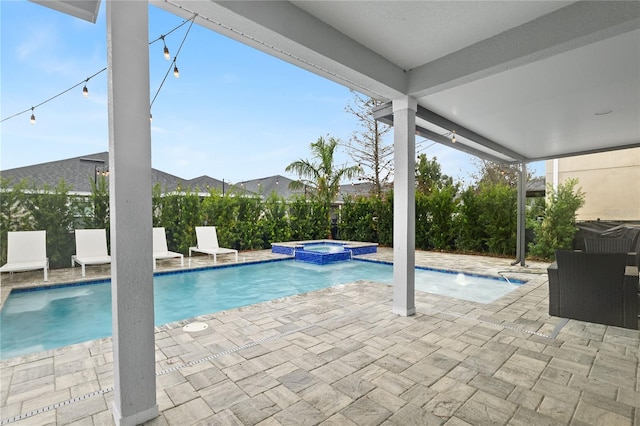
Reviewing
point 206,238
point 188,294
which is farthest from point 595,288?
point 206,238

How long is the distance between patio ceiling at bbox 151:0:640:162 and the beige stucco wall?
788cm

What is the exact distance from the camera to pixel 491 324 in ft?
12.8

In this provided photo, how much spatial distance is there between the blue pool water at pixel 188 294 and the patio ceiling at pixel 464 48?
353cm

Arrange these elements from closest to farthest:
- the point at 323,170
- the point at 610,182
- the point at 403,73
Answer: the point at 403,73 < the point at 610,182 < the point at 323,170

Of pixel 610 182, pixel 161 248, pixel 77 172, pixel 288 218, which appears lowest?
pixel 161 248

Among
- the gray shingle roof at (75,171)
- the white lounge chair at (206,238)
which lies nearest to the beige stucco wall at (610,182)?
the white lounge chair at (206,238)

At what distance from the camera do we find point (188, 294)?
6273mm

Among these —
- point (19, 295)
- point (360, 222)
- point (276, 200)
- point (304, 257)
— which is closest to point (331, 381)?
point (19, 295)

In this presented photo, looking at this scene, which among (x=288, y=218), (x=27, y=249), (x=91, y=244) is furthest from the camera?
(x=288, y=218)

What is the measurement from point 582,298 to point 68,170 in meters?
15.0

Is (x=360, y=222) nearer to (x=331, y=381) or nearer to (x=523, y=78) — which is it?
(x=523, y=78)

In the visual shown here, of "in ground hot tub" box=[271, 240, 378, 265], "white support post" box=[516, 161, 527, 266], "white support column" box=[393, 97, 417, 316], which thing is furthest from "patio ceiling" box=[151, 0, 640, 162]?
"in ground hot tub" box=[271, 240, 378, 265]

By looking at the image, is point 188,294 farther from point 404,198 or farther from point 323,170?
point 323,170

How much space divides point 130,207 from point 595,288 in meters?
4.61
